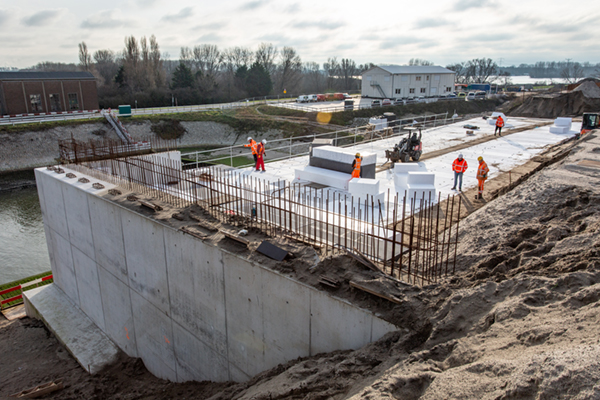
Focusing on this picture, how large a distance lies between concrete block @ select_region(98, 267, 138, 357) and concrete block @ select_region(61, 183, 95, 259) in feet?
3.99

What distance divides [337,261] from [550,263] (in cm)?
362

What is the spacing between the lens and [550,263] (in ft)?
22.4

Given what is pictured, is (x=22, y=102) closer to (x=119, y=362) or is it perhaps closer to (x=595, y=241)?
(x=119, y=362)

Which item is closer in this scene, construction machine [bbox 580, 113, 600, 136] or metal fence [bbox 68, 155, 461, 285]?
metal fence [bbox 68, 155, 461, 285]

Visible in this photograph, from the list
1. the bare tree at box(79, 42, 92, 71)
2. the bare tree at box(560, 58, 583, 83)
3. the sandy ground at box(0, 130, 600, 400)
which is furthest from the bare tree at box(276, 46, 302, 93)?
the sandy ground at box(0, 130, 600, 400)

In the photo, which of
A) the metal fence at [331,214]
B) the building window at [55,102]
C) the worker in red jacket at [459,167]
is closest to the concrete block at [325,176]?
the metal fence at [331,214]

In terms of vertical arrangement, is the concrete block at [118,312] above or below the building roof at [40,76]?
below

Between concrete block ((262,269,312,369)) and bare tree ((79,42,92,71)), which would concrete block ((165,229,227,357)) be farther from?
bare tree ((79,42,92,71))

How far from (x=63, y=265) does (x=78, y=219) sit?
3.18 metres

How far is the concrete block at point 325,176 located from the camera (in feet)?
47.1

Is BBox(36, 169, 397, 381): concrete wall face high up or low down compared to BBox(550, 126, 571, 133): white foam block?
down

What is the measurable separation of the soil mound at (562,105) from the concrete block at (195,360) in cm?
3803

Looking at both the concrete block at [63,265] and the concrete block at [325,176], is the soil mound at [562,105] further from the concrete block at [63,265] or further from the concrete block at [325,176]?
the concrete block at [63,265]

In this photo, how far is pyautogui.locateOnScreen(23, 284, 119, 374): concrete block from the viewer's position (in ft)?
44.4
